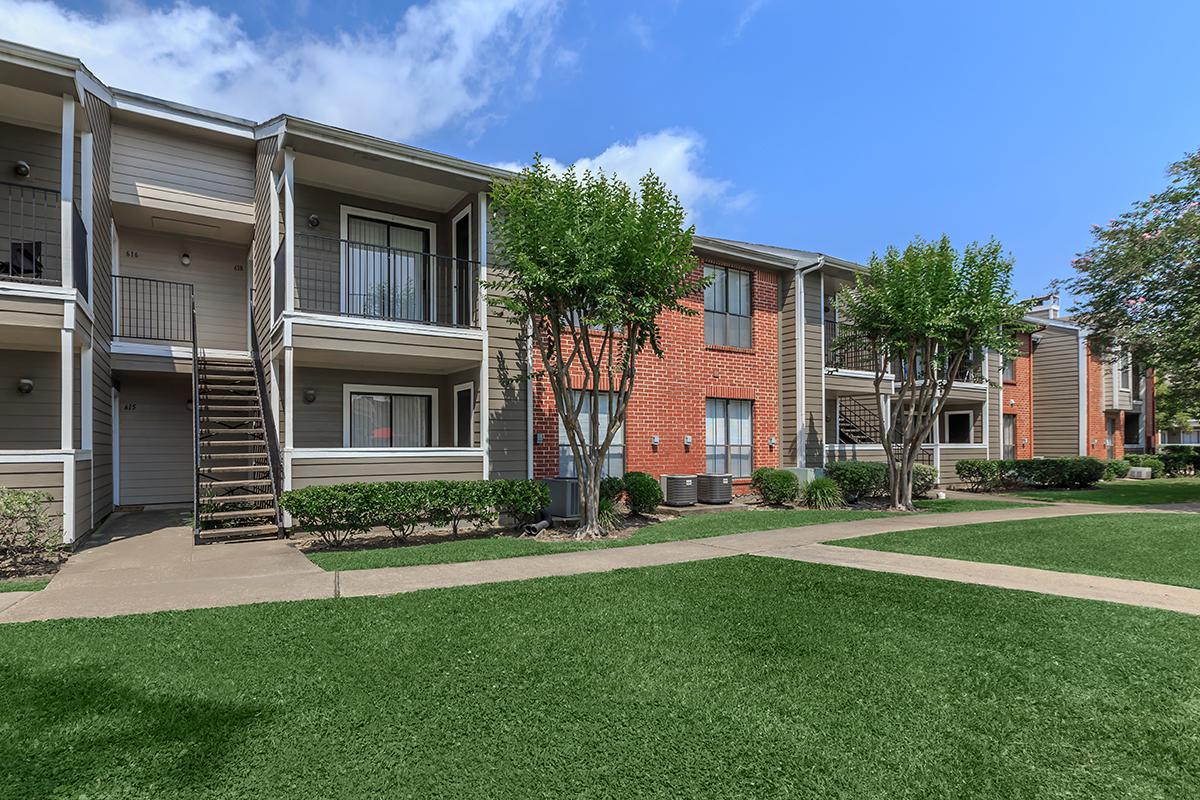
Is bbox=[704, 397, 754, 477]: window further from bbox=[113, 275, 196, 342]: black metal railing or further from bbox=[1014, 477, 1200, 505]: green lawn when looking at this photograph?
bbox=[113, 275, 196, 342]: black metal railing

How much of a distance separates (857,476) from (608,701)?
43.8 feet

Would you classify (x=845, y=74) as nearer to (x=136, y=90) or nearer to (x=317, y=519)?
(x=317, y=519)

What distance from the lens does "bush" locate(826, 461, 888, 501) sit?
50.7 ft

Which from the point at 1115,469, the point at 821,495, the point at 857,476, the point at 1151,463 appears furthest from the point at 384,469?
the point at 1151,463

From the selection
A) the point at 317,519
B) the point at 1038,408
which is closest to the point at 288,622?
the point at 317,519

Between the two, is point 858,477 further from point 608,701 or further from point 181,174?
point 181,174

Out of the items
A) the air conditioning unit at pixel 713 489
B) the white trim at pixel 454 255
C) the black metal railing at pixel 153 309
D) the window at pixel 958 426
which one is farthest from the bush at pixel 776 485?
the window at pixel 958 426

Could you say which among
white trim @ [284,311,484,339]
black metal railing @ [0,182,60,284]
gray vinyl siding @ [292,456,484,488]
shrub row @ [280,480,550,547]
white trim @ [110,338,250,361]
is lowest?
shrub row @ [280,480,550,547]

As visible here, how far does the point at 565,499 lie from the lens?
10.9m

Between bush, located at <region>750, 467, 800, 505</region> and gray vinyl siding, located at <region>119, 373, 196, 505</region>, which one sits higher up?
gray vinyl siding, located at <region>119, 373, 196, 505</region>

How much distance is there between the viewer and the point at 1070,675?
3.97 meters

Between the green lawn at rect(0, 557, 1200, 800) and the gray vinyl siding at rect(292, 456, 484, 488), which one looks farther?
the gray vinyl siding at rect(292, 456, 484, 488)

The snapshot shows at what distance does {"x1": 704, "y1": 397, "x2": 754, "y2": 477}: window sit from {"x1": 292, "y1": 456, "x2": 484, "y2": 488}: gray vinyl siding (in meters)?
6.22

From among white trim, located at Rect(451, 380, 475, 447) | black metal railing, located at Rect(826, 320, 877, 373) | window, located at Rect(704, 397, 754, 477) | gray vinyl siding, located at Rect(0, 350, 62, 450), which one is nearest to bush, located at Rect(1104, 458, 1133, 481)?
black metal railing, located at Rect(826, 320, 877, 373)
